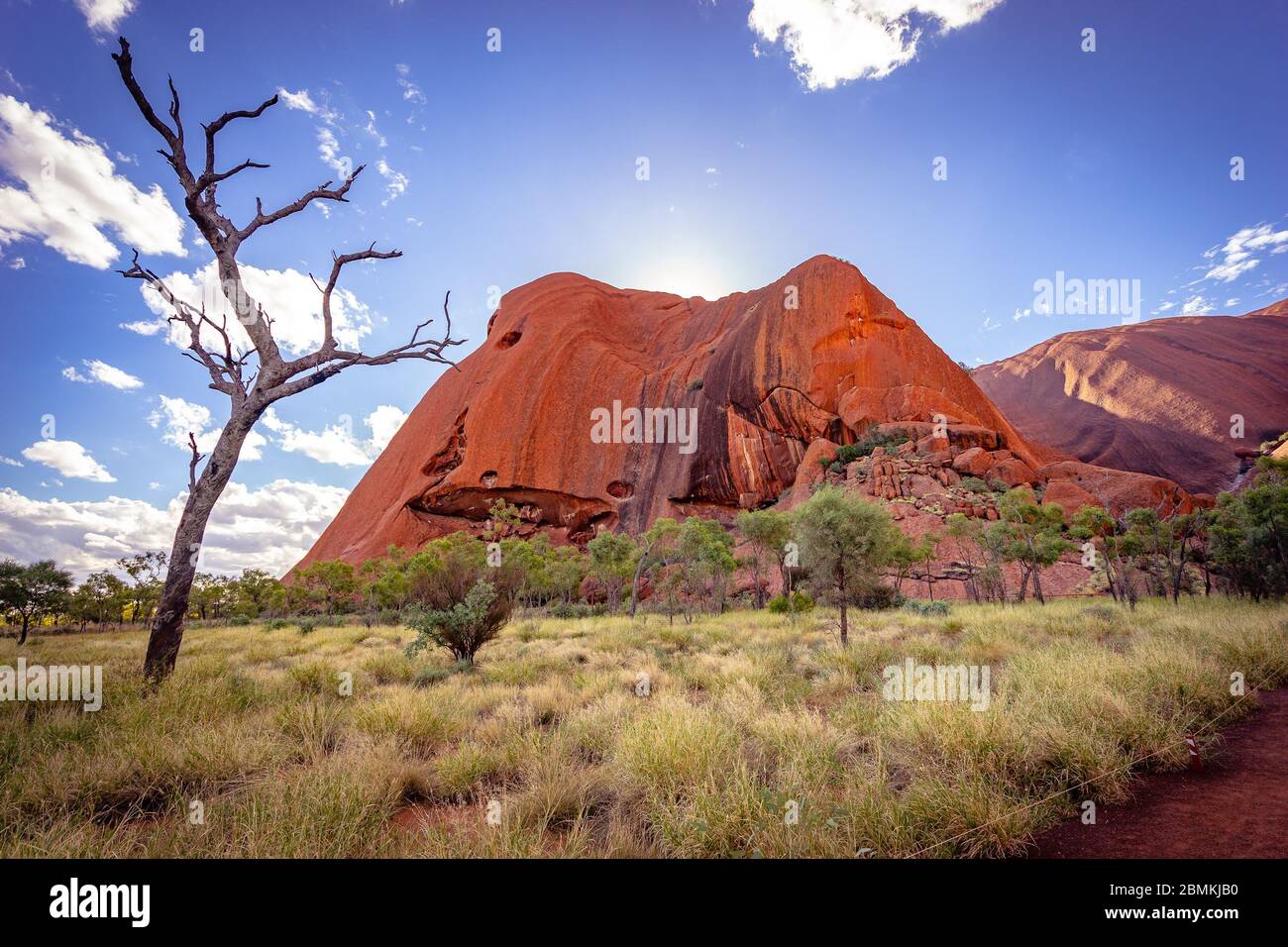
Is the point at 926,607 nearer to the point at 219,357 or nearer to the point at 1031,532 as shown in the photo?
the point at 1031,532

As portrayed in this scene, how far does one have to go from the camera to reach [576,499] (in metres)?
50.6

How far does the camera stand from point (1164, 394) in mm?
60094

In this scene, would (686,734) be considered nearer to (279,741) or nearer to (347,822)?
(347,822)

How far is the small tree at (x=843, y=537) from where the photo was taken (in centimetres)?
1361

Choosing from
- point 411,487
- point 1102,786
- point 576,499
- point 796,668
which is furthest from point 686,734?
point 411,487

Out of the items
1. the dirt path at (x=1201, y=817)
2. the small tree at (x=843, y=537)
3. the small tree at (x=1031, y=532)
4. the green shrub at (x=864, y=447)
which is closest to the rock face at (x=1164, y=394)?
the small tree at (x=1031, y=532)

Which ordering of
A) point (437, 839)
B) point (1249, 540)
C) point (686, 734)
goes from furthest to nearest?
1. point (1249, 540)
2. point (686, 734)
3. point (437, 839)

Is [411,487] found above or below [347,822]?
above

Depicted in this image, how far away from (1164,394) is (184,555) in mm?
89345

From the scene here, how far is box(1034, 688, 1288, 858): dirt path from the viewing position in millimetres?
3047

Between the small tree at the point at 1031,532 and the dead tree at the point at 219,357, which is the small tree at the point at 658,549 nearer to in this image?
the small tree at the point at 1031,532

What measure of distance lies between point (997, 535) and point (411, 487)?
51526mm

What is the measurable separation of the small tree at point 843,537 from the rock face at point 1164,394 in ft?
189
